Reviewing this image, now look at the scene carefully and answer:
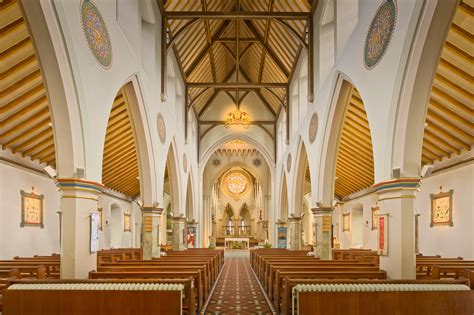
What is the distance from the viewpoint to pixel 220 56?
21.6 meters

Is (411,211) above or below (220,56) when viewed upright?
below

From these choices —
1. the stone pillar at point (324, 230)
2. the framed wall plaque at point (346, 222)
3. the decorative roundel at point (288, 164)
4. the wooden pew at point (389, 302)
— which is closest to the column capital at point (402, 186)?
the wooden pew at point (389, 302)

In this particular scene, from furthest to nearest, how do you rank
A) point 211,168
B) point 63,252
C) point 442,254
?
point 211,168 < point 442,254 < point 63,252

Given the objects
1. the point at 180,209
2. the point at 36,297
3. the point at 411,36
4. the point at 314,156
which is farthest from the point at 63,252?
the point at 180,209

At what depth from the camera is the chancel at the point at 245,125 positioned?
6027 mm

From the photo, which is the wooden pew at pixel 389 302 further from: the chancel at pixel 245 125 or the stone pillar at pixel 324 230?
the stone pillar at pixel 324 230

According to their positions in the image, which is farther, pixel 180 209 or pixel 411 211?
pixel 180 209

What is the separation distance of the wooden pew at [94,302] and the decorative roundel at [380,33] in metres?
5.28

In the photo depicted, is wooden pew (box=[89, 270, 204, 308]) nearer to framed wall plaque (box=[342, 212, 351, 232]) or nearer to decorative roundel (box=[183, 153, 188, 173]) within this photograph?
decorative roundel (box=[183, 153, 188, 173])

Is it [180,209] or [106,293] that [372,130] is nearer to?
[106,293]

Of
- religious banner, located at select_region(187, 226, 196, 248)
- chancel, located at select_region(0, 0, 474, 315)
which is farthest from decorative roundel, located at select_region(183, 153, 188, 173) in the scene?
religious banner, located at select_region(187, 226, 196, 248)

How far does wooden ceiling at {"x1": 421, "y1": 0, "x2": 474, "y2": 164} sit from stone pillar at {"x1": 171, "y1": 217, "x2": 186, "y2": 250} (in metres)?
10.6

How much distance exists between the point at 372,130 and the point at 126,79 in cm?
541

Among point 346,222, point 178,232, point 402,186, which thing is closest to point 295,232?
point 178,232
